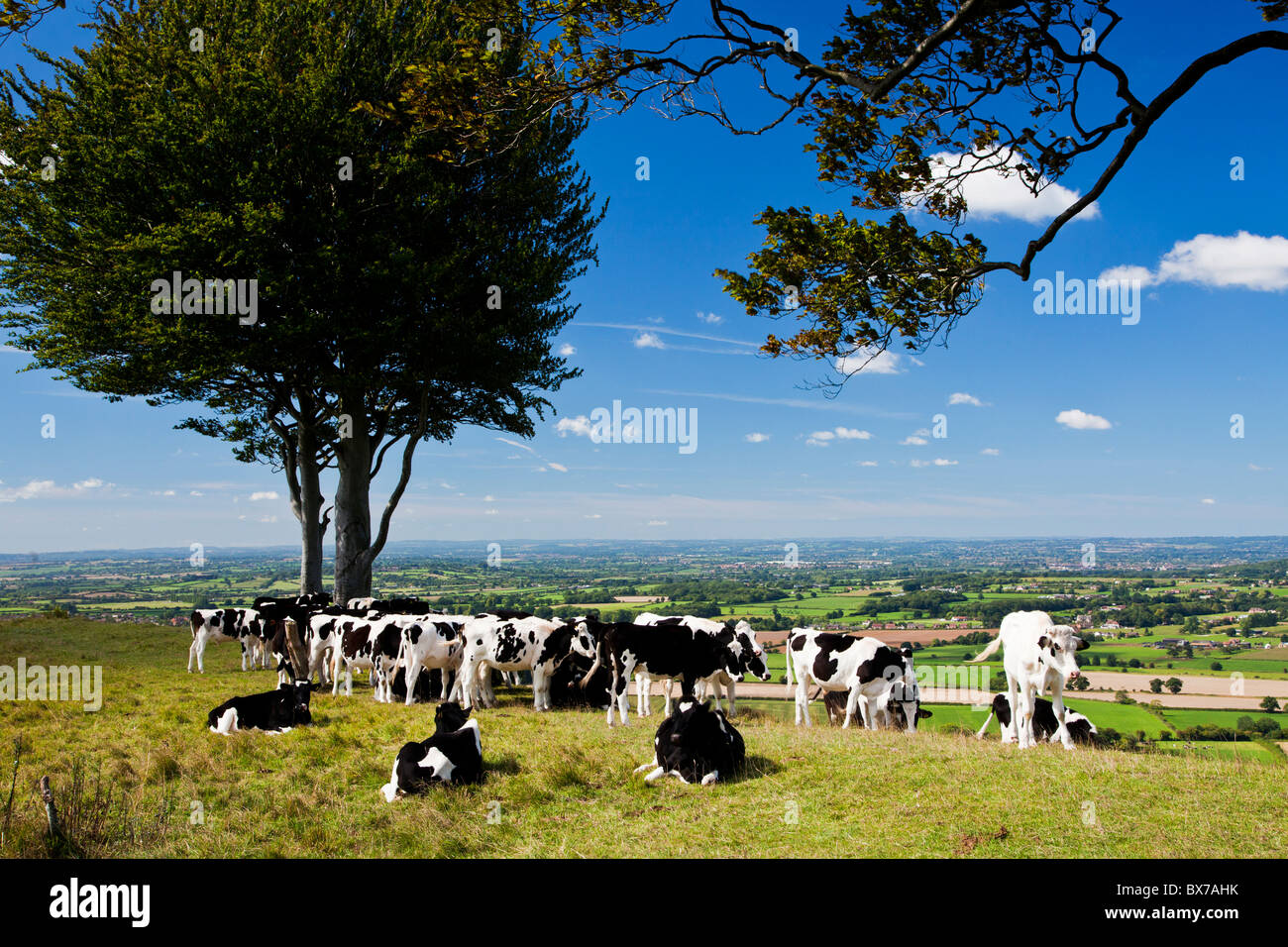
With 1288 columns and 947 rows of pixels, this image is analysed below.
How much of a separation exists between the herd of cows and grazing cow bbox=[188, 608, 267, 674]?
2.27 metres

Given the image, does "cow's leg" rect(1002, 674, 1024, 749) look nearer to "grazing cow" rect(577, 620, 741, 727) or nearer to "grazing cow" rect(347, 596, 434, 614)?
"grazing cow" rect(577, 620, 741, 727)

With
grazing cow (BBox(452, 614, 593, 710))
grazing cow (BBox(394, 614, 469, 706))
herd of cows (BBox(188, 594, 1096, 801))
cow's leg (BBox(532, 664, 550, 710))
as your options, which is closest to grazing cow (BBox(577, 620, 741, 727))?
herd of cows (BBox(188, 594, 1096, 801))

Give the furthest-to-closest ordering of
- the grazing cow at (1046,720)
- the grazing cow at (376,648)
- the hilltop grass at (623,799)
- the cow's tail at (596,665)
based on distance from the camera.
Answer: the grazing cow at (376,648), the cow's tail at (596,665), the grazing cow at (1046,720), the hilltop grass at (623,799)

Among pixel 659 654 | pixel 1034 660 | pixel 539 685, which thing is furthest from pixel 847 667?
pixel 539 685

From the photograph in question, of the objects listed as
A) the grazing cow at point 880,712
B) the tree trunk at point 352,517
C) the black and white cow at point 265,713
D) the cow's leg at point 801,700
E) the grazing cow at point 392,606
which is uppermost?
the tree trunk at point 352,517

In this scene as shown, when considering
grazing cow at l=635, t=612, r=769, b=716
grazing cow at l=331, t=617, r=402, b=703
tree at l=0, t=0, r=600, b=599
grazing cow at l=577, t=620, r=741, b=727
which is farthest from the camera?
tree at l=0, t=0, r=600, b=599

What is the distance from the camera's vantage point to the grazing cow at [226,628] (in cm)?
1930

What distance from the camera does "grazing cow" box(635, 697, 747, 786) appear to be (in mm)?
8531

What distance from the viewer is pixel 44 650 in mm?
20422

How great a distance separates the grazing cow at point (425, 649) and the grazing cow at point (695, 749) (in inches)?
278

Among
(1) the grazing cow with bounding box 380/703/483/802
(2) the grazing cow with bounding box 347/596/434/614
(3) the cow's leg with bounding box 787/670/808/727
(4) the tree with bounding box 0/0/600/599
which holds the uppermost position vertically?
(4) the tree with bounding box 0/0/600/599

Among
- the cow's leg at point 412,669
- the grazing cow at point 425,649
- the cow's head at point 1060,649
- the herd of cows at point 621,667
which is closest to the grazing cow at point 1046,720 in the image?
the herd of cows at point 621,667

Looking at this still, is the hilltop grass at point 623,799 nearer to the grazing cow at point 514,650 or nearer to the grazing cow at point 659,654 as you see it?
the grazing cow at point 659,654

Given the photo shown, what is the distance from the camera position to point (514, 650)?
14.3m
